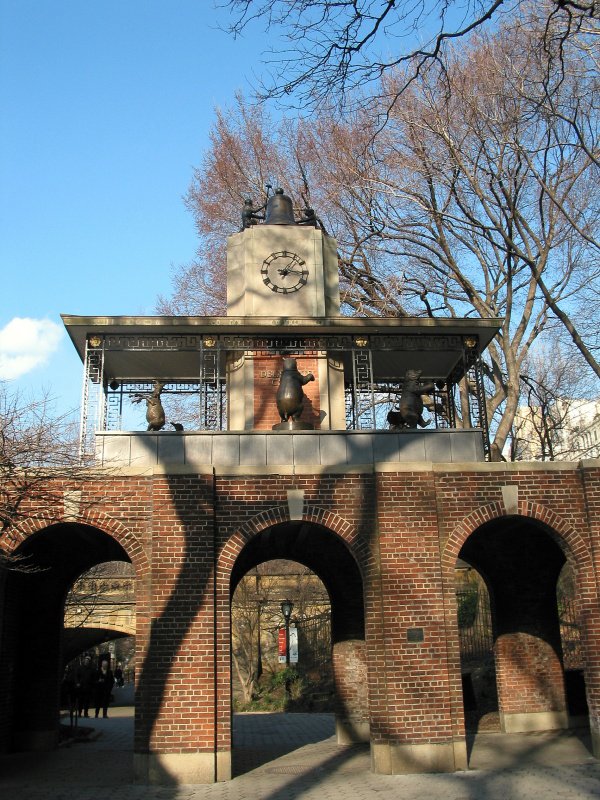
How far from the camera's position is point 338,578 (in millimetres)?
16531

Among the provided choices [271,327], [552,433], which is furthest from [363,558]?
[552,433]

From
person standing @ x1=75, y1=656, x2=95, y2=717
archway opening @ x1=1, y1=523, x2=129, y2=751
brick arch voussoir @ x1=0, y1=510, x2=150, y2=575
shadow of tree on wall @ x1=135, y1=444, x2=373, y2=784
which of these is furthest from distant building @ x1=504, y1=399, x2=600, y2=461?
person standing @ x1=75, y1=656, x2=95, y2=717

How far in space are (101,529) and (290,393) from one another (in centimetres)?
369

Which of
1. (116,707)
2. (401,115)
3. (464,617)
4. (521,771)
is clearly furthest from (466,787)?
(116,707)

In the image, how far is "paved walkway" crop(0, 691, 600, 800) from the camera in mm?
10812

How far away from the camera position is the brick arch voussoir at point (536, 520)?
1289cm

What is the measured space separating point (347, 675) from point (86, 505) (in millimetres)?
6502

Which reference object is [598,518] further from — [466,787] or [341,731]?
[341,731]

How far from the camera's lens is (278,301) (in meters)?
16.6

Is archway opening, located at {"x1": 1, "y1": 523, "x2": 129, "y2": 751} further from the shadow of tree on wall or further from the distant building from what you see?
the distant building

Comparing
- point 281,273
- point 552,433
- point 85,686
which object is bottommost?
point 85,686

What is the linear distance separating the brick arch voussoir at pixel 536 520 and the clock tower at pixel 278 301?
3522 mm

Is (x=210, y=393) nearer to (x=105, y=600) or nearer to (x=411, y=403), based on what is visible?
(x=411, y=403)

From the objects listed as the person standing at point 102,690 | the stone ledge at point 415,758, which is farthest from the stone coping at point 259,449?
the person standing at point 102,690
